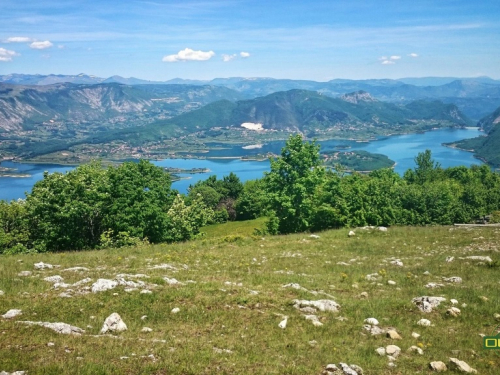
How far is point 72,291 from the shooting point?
50.5ft

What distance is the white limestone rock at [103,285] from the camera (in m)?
15.4

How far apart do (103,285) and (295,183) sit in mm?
33208

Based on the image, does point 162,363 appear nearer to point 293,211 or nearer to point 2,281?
point 2,281

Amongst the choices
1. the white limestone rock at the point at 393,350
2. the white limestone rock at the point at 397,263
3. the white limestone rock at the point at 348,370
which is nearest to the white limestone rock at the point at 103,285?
the white limestone rock at the point at 348,370

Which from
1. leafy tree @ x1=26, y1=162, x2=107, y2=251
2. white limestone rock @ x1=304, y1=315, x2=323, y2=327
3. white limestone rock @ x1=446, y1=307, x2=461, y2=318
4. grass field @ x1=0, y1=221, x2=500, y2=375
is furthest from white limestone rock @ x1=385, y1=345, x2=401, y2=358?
leafy tree @ x1=26, y1=162, x2=107, y2=251

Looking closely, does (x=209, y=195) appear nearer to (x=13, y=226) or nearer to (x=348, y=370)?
(x=13, y=226)

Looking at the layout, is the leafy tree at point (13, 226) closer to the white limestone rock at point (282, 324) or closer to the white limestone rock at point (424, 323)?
the white limestone rock at point (282, 324)

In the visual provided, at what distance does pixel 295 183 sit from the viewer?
4656 cm

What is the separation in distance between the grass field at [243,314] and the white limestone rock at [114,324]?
11.6 inches

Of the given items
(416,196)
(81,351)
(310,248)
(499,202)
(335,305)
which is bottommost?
(499,202)

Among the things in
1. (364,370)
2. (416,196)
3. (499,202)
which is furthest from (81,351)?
(499,202)

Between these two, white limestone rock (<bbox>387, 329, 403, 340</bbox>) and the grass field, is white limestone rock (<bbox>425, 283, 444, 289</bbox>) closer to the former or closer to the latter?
the grass field

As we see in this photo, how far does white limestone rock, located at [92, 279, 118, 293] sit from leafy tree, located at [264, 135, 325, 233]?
3179 cm

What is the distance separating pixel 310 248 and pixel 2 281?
1935 centimetres
